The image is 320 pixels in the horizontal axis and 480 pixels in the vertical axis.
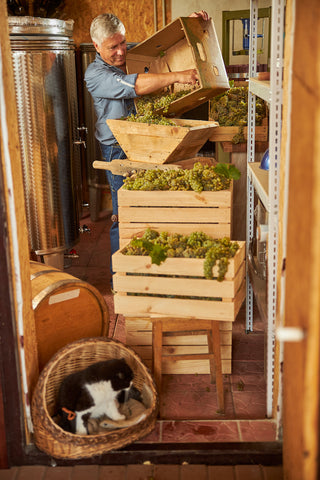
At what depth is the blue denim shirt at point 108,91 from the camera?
4.34 m

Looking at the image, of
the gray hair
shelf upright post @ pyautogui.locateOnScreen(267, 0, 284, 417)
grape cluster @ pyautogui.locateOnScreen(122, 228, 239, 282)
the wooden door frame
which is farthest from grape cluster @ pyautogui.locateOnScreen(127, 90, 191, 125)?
the wooden door frame

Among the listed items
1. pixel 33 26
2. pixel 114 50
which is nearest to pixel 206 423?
A: pixel 114 50

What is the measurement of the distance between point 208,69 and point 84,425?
254cm

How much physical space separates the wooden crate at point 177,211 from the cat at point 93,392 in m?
0.87

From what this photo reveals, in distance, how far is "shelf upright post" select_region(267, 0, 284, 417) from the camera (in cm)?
260

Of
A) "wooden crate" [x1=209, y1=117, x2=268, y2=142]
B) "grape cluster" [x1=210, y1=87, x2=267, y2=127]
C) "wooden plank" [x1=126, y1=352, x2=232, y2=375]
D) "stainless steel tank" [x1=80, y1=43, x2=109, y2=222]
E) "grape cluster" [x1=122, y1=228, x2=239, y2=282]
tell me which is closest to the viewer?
"grape cluster" [x1=122, y1=228, x2=239, y2=282]

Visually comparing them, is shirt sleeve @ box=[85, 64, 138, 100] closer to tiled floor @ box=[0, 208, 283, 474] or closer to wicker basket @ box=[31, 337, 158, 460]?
tiled floor @ box=[0, 208, 283, 474]

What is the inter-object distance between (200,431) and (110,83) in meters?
2.69

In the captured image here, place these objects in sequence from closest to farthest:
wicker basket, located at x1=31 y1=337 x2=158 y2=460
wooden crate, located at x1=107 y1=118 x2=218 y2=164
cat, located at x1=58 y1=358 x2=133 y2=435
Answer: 1. wicker basket, located at x1=31 y1=337 x2=158 y2=460
2. cat, located at x1=58 y1=358 x2=133 y2=435
3. wooden crate, located at x1=107 y1=118 x2=218 y2=164

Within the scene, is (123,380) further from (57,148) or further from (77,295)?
(57,148)

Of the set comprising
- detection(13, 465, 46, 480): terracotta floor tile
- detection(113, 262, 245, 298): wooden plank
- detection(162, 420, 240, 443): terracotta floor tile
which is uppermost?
detection(113, 262, 245, 298): wooden plank

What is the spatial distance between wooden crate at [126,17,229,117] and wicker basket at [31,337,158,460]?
1921 mm

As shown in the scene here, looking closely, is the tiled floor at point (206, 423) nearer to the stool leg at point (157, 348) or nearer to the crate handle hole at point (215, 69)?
the stool leg at point (157, 348)

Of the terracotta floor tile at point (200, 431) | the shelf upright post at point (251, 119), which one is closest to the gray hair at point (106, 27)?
the shelf upright post at point (251, 119)
